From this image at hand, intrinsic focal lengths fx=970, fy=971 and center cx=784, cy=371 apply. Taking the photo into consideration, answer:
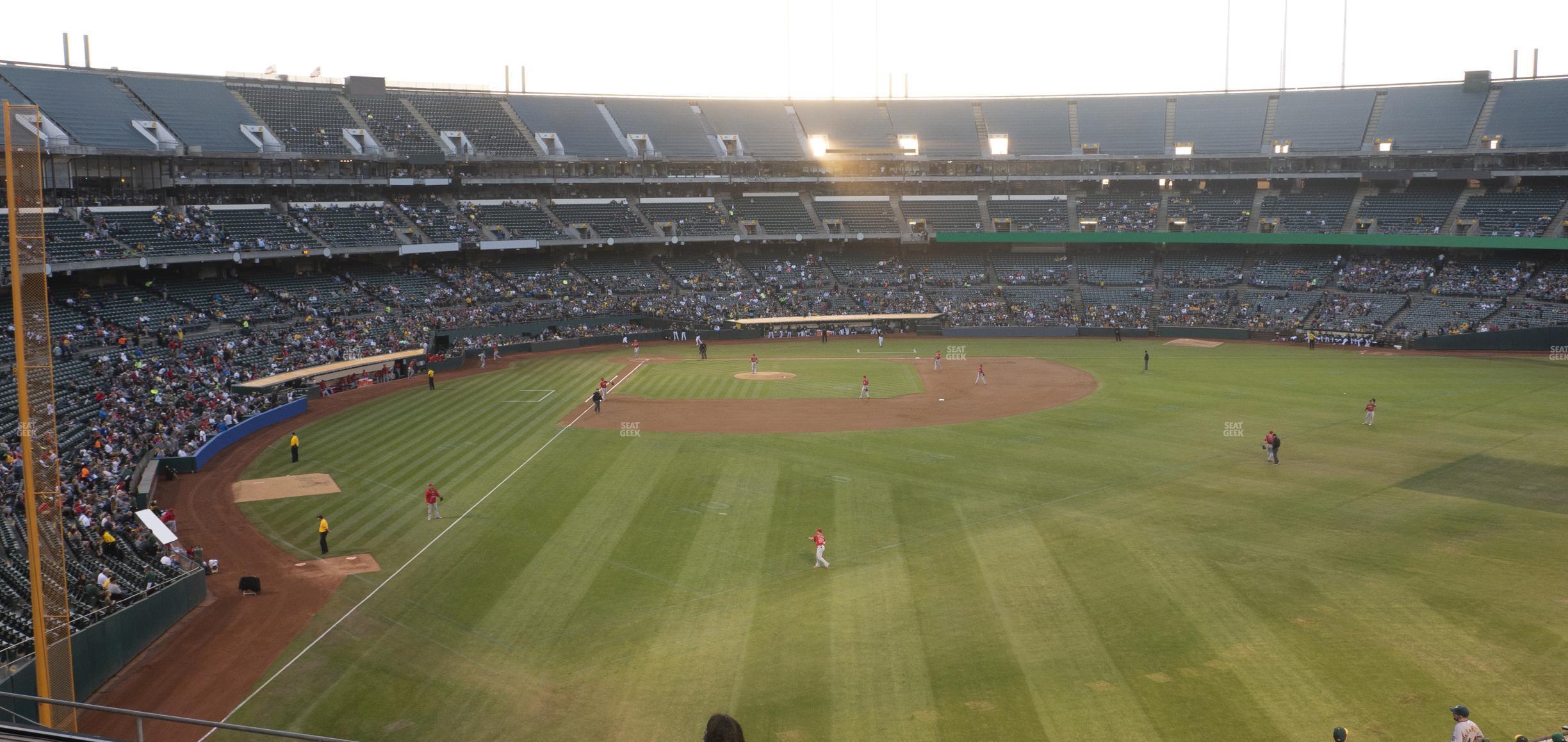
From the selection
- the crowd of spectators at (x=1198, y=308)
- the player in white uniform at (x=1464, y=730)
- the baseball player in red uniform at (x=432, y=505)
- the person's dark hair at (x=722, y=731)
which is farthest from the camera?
the crowd of spectators at (x=1198, y=308)

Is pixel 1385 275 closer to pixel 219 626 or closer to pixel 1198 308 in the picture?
pixel 1198 308

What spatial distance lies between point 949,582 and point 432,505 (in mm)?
15541

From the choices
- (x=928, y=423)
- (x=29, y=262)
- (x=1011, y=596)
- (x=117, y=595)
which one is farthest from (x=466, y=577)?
(x=928, y=423)

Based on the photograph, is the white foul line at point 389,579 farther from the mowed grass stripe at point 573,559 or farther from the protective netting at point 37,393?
the mowed grass stripe at point 573,559

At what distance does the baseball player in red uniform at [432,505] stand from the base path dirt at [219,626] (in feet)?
8.80

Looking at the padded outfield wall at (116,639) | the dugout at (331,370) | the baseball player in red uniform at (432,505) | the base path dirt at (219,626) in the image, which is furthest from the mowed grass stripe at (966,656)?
the dugout at (331,370)

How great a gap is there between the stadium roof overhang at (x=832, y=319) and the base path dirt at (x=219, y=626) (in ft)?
149

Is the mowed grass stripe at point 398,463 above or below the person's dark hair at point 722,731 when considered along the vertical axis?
below

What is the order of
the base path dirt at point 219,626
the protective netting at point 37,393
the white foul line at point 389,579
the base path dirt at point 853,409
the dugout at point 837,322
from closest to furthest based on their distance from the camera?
the protective netting at point 37,393 < the base path dirt at point 219,626 < the white foul line at point 389,579 < the base path dirt at point 853,409 < the dugout at point 837,322

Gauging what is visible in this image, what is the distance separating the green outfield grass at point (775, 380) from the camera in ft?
164

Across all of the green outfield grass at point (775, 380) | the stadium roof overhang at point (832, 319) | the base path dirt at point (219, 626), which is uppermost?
the stadium roof overhang at point (832, 319)

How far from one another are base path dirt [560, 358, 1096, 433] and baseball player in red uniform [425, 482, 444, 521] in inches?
499

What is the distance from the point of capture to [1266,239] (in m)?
77.6

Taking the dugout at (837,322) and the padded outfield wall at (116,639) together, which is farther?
the dugout at (837,322)
